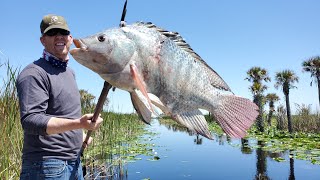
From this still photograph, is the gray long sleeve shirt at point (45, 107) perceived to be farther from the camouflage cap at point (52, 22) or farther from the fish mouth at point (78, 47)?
the fish mouth at point (78, 47)

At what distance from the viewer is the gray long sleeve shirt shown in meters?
2.38

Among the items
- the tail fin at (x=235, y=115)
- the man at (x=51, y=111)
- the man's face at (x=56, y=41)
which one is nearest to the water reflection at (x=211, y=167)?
the man at (x=51, y=111)

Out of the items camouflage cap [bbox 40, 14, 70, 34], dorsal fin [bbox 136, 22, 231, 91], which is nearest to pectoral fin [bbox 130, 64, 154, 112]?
dorsal fin [bbox 136, 22, 231, 91]

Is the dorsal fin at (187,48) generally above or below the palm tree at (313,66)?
below

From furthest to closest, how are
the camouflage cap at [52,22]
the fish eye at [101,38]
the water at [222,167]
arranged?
the water at [222,167]
the camouflage cap at [52,22]
the fish eye at [101,38]

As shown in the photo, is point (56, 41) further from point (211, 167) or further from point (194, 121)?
point (211, 167)

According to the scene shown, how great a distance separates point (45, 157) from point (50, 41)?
920 millimetres

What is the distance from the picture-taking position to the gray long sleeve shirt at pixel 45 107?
2.38 m

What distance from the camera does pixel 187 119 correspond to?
1682 mm

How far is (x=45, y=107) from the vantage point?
2484 millimetres

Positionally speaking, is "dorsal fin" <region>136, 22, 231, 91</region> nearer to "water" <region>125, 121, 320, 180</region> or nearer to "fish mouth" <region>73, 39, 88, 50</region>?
"fish mouth" <region>73, 39, 88, 50</region>

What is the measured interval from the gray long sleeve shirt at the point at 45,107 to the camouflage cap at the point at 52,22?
10.9 inches

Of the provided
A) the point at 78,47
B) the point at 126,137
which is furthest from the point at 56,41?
the point at 126,137

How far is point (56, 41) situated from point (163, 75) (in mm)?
1483
